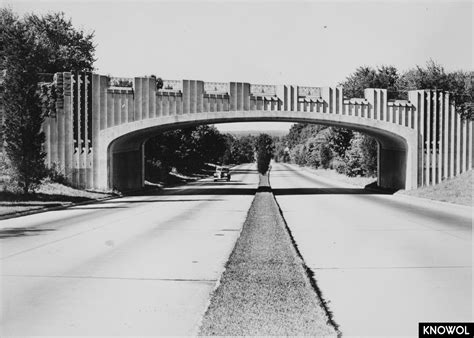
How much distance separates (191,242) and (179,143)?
45073 millimetres

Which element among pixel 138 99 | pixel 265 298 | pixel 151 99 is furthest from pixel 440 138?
pixel 265 298

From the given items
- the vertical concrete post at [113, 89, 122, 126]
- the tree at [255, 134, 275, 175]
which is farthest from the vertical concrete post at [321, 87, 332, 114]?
the tree at [255, 134, 275, 175]

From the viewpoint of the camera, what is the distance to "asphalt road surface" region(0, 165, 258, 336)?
6.71 metres

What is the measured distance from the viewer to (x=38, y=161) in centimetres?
2573

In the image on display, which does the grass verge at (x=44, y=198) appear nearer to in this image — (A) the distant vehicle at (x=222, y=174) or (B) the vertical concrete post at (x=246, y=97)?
Result: (B) the vertical concrete post at (x=246, y=97)

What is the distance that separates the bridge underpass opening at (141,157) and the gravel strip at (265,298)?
2319 centimetres

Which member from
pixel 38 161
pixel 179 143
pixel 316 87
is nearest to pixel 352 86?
pixel 179 143

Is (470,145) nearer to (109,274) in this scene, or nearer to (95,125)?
(95,125)

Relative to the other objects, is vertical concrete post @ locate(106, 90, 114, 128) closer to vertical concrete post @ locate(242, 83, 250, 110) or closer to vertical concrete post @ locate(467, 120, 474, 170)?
vertical concrete post @ locate(242, 83, 250, 110)

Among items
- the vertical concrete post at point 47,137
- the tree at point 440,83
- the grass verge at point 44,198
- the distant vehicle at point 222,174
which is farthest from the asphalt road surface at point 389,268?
the distant vehicle at point 222,174

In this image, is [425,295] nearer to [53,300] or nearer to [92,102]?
[53,300]

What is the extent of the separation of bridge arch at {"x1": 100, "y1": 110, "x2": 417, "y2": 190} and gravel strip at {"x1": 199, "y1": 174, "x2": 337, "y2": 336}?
21.9m

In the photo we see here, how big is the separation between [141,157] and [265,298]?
112 ft

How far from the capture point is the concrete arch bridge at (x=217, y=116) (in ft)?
107
